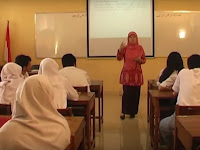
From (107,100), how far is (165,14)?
261cm

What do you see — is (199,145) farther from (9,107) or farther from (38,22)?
(38,22)

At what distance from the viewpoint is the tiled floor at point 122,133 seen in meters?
4.12

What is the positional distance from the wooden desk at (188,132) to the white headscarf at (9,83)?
1.98m

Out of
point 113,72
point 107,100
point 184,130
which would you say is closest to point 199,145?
point 184,130

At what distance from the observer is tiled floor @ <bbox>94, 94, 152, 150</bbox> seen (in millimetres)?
4117

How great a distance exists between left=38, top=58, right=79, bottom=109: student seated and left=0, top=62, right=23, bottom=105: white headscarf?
378mm

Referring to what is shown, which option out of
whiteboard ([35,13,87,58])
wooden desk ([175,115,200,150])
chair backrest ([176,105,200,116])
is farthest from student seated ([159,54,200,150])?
whiteboard ([35,13,87,58])

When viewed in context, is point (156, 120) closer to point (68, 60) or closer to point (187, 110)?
point (187, 110)

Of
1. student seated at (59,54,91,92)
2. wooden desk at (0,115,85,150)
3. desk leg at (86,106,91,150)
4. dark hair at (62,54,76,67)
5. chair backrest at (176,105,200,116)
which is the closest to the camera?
wooden desk at (0,115,85,150)

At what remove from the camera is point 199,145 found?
196 centimetres

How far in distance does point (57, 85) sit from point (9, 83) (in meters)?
0.62

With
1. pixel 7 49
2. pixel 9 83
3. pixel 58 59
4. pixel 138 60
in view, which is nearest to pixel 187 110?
pixel 9 83

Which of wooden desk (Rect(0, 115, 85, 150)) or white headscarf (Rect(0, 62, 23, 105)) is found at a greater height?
white headscarf (Rect(0, 62, 23, 105))

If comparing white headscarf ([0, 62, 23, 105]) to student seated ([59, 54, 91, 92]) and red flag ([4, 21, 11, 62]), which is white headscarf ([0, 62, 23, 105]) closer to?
student seated ([59, 54, 91, 92])
